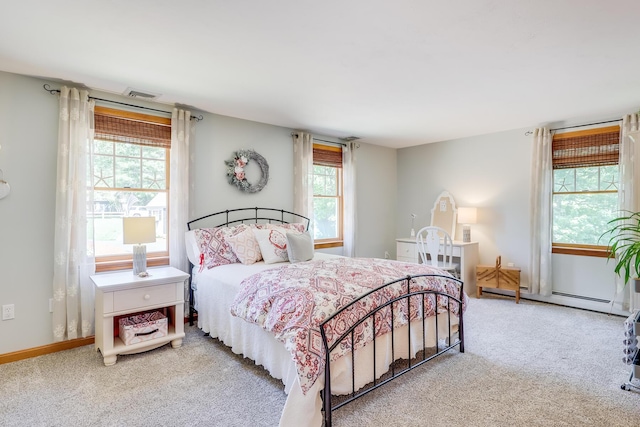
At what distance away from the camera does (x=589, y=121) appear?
420cm

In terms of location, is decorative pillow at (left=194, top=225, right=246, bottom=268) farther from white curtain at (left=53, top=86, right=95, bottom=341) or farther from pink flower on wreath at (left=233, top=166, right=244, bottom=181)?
white curtain at (left=53, top=86, right=95, bottom=341)

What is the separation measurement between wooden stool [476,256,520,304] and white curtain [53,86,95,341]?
15.2ft

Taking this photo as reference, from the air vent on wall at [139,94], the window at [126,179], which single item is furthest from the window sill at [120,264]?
the air vent on wall at [139,94]

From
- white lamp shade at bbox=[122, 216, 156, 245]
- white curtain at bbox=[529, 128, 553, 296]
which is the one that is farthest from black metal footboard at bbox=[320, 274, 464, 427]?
white curtain at bbox=[529, 128, 553, 296]

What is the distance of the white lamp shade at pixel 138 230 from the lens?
2.91 m

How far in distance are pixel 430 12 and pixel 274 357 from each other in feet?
7.78

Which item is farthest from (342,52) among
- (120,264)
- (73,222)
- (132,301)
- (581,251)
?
(581,251)

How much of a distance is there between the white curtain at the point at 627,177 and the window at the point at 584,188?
0.49ft

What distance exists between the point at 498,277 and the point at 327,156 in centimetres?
295

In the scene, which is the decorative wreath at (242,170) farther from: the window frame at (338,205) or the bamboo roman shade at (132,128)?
the window frame at (338,205)

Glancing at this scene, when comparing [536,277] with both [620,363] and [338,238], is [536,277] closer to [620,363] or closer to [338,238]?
[620,363]

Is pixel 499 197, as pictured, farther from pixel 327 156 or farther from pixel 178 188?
pixel 178 188

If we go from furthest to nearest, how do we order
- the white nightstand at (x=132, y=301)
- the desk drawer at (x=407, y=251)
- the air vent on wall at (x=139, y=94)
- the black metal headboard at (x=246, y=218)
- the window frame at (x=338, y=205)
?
the desk drawer at (x=407, y=251) < the window frame at (x=338, y=205) < the black metal headboard at (x=246, y=218) < the air vent on wall at (x=139, y=94) < the white nightstand at (x=132, y=301)

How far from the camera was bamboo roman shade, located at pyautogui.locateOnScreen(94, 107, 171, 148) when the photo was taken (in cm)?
326
